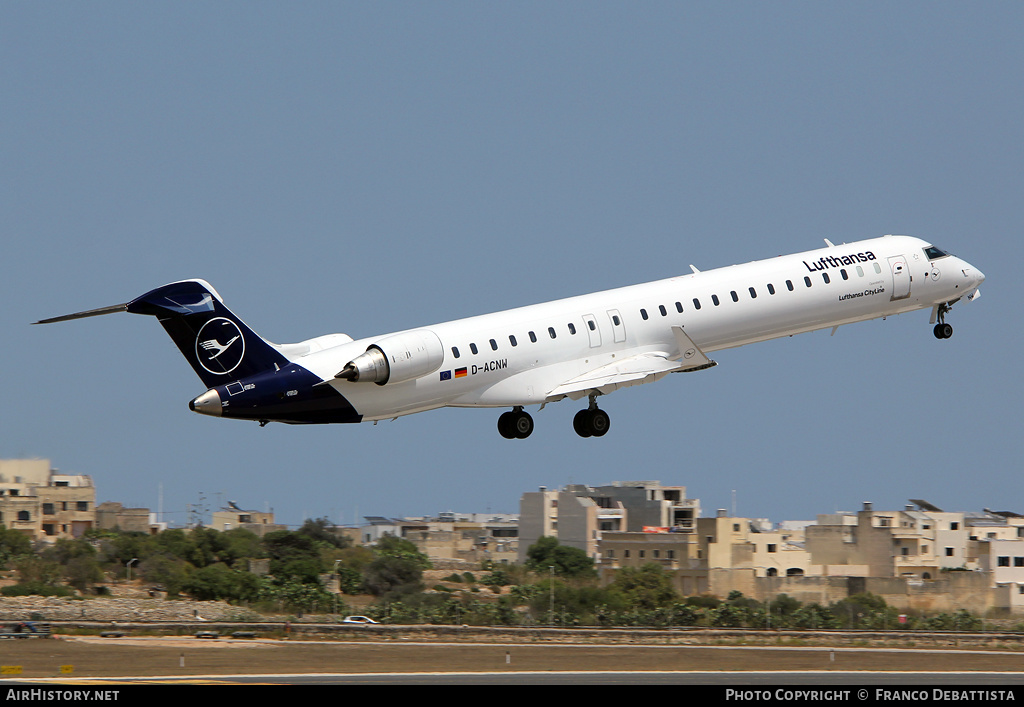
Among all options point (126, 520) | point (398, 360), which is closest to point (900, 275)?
point (398, 360)

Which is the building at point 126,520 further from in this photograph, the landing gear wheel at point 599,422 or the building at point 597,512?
the landing gear wheel at point 599,422

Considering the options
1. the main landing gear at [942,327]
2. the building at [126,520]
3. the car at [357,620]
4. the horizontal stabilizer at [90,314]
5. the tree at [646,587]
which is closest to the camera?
the horizontal stabilizer at [90,314]

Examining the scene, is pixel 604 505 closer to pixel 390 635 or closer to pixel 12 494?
pixel 12 494

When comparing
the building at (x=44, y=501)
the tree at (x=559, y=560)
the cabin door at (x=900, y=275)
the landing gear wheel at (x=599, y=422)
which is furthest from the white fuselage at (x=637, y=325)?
the building at (x=44, y=501)

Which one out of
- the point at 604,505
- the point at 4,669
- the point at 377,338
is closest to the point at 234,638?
the point at 4,669

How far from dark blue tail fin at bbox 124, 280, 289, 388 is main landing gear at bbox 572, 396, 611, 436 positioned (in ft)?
29.7

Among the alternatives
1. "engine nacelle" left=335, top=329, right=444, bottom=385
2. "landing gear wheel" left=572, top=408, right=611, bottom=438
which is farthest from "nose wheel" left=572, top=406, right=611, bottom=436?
"engine nacelle" left=335, top=329, right=444, bottom=385

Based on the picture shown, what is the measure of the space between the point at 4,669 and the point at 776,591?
52657 millimetres

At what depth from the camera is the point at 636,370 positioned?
3747 cm

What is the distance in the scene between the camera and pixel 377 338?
1341 inches

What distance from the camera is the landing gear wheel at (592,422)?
3875 cm

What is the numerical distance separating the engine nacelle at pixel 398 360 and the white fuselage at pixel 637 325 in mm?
80

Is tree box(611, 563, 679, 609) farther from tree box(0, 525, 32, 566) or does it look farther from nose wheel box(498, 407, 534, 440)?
tree box(0, 525, 32, 566)

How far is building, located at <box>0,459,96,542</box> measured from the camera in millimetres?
111188
